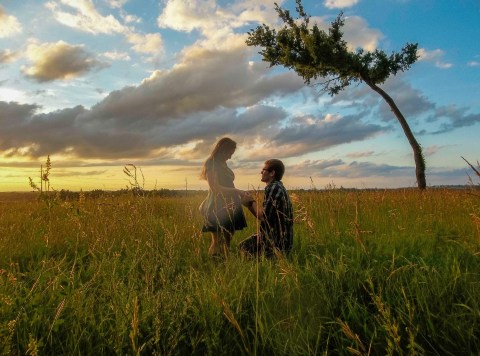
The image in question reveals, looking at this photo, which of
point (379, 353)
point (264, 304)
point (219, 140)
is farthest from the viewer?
point (219, 140)

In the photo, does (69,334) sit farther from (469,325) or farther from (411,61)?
(411,61)

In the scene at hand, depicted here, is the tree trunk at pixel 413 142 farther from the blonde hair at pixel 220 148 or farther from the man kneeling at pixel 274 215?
the man kneeling at pixel 274 215

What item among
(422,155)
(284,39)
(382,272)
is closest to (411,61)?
(422,155)

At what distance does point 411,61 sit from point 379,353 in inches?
795

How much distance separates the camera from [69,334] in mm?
3031

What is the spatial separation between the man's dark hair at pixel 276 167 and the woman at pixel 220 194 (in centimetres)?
69

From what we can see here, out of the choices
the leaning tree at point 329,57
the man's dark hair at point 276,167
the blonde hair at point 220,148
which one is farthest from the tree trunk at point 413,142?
the man's dark hair at point 276,167

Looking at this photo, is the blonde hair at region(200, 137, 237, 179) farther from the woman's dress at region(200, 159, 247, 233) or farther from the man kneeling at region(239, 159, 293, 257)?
the man kneeling at region(239, 159, 293, 257)

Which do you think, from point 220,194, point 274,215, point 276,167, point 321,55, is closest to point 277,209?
point 274,215

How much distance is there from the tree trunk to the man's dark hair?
15208mm

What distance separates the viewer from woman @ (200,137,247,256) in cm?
607

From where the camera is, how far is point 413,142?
19641mm

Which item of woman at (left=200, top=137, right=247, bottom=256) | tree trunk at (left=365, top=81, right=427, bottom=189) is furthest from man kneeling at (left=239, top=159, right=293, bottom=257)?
tree trunk at (left=365, top=81, right=427, bottom=189)

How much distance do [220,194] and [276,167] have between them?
1.05 metres
